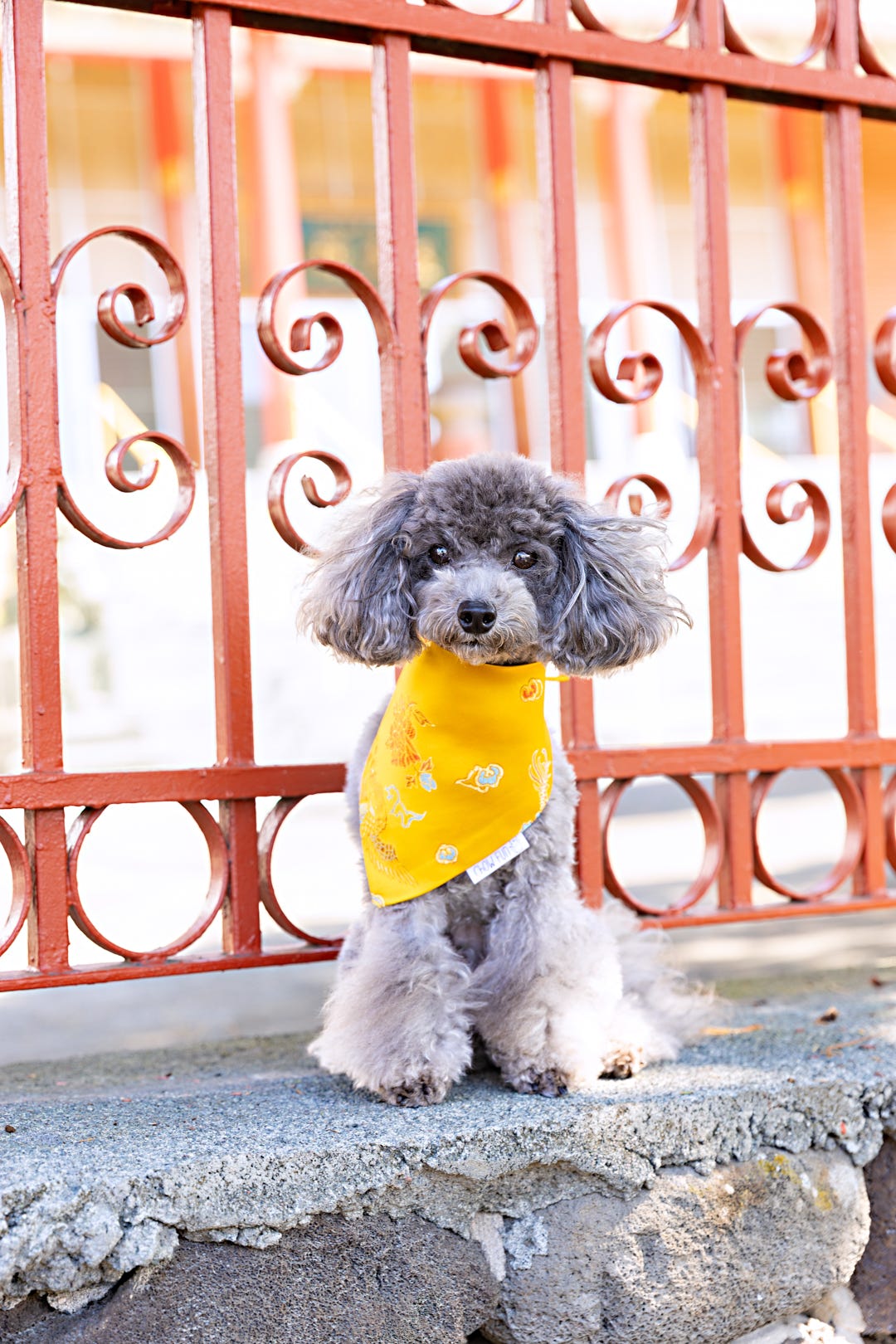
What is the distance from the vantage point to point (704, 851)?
2.39 metres

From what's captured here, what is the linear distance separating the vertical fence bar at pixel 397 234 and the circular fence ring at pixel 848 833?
92 cm

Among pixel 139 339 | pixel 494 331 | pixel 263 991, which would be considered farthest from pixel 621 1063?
pixel 263 991

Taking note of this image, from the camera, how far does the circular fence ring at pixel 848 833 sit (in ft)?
8.00

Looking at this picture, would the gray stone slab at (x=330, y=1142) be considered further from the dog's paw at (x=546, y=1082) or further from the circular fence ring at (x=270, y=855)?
the circular fence ring at (x=270, y=855)

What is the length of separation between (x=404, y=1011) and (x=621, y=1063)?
39 centimetres

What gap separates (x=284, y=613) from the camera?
808 cm

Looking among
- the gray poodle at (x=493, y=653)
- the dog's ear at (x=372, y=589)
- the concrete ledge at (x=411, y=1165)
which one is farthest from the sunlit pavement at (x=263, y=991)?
the dog's ear at (x=372, y=589)

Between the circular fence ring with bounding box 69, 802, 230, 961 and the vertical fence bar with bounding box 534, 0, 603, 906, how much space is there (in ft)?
A: 2.18

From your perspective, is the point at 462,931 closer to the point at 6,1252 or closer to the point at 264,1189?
the point at 264,1189

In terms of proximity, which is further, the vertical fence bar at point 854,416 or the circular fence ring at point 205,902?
the vertical fence bar at point 854,416

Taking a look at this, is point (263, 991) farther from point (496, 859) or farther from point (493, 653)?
point (493, 653)


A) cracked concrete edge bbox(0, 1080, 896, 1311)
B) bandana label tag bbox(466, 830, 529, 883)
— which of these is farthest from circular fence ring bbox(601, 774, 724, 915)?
cracked concrete edge bbox(0, 1080, 896, 1311)

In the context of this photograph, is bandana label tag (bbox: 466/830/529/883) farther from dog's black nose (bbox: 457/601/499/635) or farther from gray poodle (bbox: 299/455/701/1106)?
dog's black nose (bbox: 457/601/499/635)

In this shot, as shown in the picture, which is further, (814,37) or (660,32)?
(814,37)
